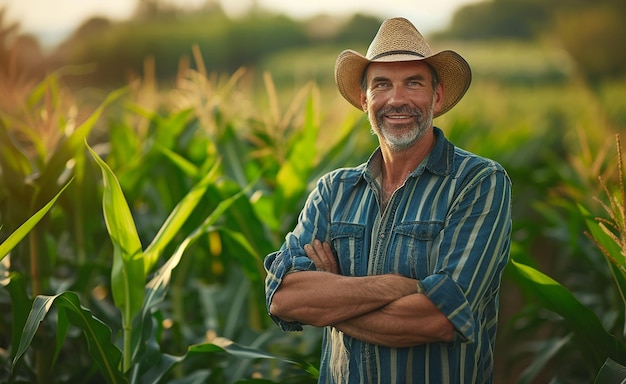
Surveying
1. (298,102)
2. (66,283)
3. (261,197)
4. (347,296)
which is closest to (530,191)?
(298,102)

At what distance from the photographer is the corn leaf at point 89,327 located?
7.30ft

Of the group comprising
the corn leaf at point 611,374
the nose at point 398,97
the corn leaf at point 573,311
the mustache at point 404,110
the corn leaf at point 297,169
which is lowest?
the corn leaf at point 611,374

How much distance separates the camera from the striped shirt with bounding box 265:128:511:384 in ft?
6.48

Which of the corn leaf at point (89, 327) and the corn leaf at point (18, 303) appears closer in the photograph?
the corn leaf at point (89, 327)

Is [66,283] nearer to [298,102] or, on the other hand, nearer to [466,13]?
[298,102]

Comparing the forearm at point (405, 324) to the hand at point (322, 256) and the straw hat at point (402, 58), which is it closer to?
the hand at point (322, 256)

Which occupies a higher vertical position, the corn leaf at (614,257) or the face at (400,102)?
the face at (400,102)

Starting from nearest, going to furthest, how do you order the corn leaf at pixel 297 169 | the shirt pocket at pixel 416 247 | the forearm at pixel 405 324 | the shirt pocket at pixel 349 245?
the forearm at pixel 405 324
the shirt pocket at pixel 416 247
the shirt pocket at pixel 349 245
the corn leaf at pixel 297 169

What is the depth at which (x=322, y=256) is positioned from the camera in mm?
2199

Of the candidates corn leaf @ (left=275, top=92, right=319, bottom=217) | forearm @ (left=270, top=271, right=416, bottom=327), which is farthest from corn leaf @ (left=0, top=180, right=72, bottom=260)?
corn leaf @ (left=275, top=92, right=319, bottom=217)

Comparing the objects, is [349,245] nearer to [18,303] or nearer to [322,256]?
[322,256]

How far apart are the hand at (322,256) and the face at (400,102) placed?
13.3 inches

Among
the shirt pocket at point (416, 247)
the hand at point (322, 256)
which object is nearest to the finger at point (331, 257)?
the hand at point (322, 256)

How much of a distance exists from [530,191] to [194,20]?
2682cm
